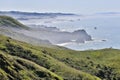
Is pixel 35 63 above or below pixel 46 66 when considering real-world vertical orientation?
above

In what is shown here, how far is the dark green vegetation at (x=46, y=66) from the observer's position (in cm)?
9662

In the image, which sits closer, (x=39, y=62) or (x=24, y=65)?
(x=24, y=65)

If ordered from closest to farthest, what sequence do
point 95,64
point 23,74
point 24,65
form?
point 23,74
point 24,65
point 95,64

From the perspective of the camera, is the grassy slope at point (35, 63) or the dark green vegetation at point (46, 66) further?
the grassy slope at point (35, 63)

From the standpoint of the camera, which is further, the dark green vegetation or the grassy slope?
the grassy slope

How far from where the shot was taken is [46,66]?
369ft

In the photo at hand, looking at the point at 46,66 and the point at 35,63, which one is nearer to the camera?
the point at 35,63

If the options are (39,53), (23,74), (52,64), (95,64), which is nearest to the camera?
(23,74)

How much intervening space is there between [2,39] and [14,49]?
330 inches

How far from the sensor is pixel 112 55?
500 feet

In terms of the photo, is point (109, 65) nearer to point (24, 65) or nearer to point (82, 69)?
point (82, 69)

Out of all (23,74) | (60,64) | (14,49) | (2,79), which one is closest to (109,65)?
(60,64)

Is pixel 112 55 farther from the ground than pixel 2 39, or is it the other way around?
pixel 2 39

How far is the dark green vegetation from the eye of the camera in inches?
3804
